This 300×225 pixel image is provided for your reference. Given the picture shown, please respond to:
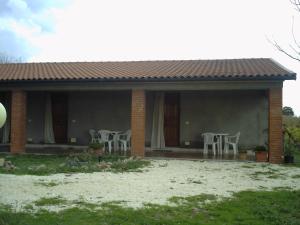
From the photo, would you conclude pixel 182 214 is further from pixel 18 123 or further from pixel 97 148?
pixel 18 123

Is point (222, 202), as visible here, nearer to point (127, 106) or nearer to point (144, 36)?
point (127, 106)

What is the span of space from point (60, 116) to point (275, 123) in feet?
31.6

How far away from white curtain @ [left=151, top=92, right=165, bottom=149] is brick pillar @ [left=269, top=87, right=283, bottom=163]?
521 centimetres

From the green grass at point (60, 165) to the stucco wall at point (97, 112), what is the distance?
3944 millimetres

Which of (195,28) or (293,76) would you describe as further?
(195,28)

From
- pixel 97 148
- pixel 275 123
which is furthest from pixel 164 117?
pixel 275 123

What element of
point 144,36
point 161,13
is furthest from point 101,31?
point 161,13

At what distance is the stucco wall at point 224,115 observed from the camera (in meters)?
16.0

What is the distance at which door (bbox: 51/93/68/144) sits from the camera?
1777 centimetres

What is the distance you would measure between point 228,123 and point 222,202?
9.60m

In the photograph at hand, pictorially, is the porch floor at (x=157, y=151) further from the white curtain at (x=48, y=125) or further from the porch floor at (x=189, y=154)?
the white curtain at (x=48, y=125)

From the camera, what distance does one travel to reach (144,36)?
76.4 ft

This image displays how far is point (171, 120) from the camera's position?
55.1ft

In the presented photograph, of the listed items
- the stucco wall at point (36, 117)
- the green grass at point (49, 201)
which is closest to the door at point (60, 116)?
the stucco wall at point (36, 117)
